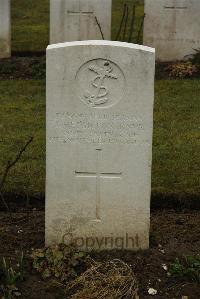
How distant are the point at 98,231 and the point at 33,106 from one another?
182 inches

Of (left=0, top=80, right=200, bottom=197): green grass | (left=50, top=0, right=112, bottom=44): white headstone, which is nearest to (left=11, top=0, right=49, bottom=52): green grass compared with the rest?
(left=50, top=0, right=112, bottom=44): white headstone

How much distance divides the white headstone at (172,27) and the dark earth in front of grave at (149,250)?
6.63 metres

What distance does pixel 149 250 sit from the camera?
5332mm

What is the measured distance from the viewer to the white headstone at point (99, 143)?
4.98 metres

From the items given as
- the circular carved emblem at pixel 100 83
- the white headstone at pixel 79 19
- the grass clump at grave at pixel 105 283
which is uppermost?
the white headstone at pixel 79 19

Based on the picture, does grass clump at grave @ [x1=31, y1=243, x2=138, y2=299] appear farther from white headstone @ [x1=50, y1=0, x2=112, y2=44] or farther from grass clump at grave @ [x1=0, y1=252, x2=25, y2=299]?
white headstone @ [x1=50, y1=0, x2=112, y2=44]

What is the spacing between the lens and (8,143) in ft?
25.9

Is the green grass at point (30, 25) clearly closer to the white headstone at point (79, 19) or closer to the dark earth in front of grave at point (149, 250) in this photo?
the white headstone at point (79, 19)

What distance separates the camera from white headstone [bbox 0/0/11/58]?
12203 millimetres

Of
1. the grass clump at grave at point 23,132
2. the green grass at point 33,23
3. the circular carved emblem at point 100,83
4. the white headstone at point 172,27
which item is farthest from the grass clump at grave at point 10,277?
the green grass at point 33,23

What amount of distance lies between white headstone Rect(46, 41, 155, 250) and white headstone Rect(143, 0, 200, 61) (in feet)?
24.7

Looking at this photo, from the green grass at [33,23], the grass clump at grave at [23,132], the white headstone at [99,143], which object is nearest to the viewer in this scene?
the white headstone at [99,143]

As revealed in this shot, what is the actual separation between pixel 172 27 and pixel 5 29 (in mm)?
2848

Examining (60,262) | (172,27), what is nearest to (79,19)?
(172,27)
